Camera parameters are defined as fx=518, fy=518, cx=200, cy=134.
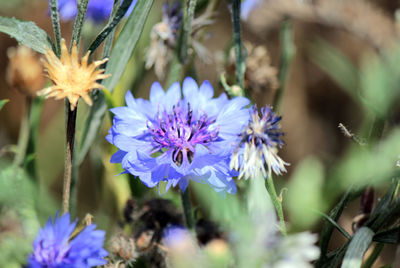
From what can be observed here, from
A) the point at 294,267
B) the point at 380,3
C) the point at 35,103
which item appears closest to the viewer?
the point at 294,267

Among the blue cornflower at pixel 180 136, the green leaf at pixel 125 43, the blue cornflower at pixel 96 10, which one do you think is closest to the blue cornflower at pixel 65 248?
the blue cornflower at pixel 180 136

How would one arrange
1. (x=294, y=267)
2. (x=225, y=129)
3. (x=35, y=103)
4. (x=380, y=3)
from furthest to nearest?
1. (x=380, y=3)
2. (x=35, y=103)
3. (x=225, y=129)
4. (x=294, y=267)

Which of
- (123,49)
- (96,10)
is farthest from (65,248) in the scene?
(96,10)

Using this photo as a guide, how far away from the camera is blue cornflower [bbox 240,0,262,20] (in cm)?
59

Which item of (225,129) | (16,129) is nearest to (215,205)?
(225,129)

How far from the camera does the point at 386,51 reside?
17.8 inches

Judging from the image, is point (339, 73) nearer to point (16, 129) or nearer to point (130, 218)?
point (130, 218)

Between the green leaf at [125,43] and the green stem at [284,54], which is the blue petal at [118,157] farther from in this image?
the green stem at [284,54]

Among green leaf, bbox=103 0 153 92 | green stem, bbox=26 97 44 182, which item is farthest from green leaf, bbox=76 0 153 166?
green stem, bbox=26 97 44 182

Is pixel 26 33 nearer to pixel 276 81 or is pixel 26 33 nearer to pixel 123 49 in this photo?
pixel 123 49

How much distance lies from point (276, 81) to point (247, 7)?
10cm

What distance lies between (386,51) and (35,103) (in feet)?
1.19

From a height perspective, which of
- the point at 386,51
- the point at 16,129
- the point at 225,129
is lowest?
the point at 225,129

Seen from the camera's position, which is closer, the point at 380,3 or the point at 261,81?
the point at 261,81
